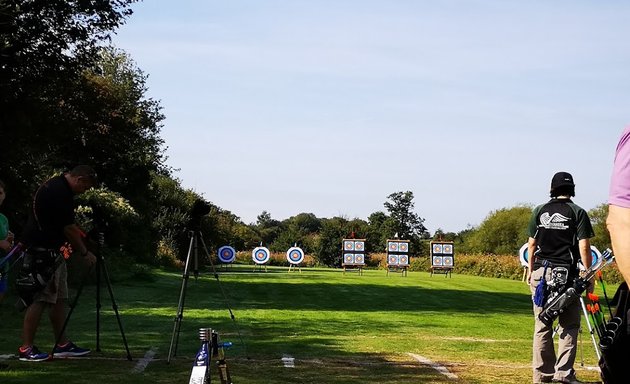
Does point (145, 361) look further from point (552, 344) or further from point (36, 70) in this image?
point (36, 70)

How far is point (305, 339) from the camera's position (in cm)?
1227

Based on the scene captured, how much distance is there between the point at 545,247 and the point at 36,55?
670 inches

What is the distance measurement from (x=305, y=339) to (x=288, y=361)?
2.63 meters

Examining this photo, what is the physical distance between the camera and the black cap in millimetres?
8352

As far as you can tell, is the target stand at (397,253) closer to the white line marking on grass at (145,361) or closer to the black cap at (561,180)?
the white line marking on grass at (145,361)

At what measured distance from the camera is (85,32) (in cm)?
2355

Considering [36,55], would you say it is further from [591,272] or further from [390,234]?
[390,234]

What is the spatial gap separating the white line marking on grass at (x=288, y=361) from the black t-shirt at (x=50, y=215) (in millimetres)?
2730

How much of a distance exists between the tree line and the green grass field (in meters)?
1.62

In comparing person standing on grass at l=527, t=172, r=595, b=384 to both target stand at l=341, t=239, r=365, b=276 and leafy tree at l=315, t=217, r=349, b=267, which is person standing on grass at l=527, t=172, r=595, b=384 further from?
leafy tree at l=315, t=217, r=349, b=267

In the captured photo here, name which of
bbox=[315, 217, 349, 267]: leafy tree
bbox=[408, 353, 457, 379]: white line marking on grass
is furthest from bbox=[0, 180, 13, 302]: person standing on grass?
bbox=[315, 217, 349, 267]: leafy tree

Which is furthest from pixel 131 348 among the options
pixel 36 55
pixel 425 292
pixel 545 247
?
pixel 425 292

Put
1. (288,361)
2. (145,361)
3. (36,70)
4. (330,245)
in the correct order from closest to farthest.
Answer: (145,361)
(288,361)
(36,70)
(330,245)

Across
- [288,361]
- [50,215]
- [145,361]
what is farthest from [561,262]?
[50,215]
